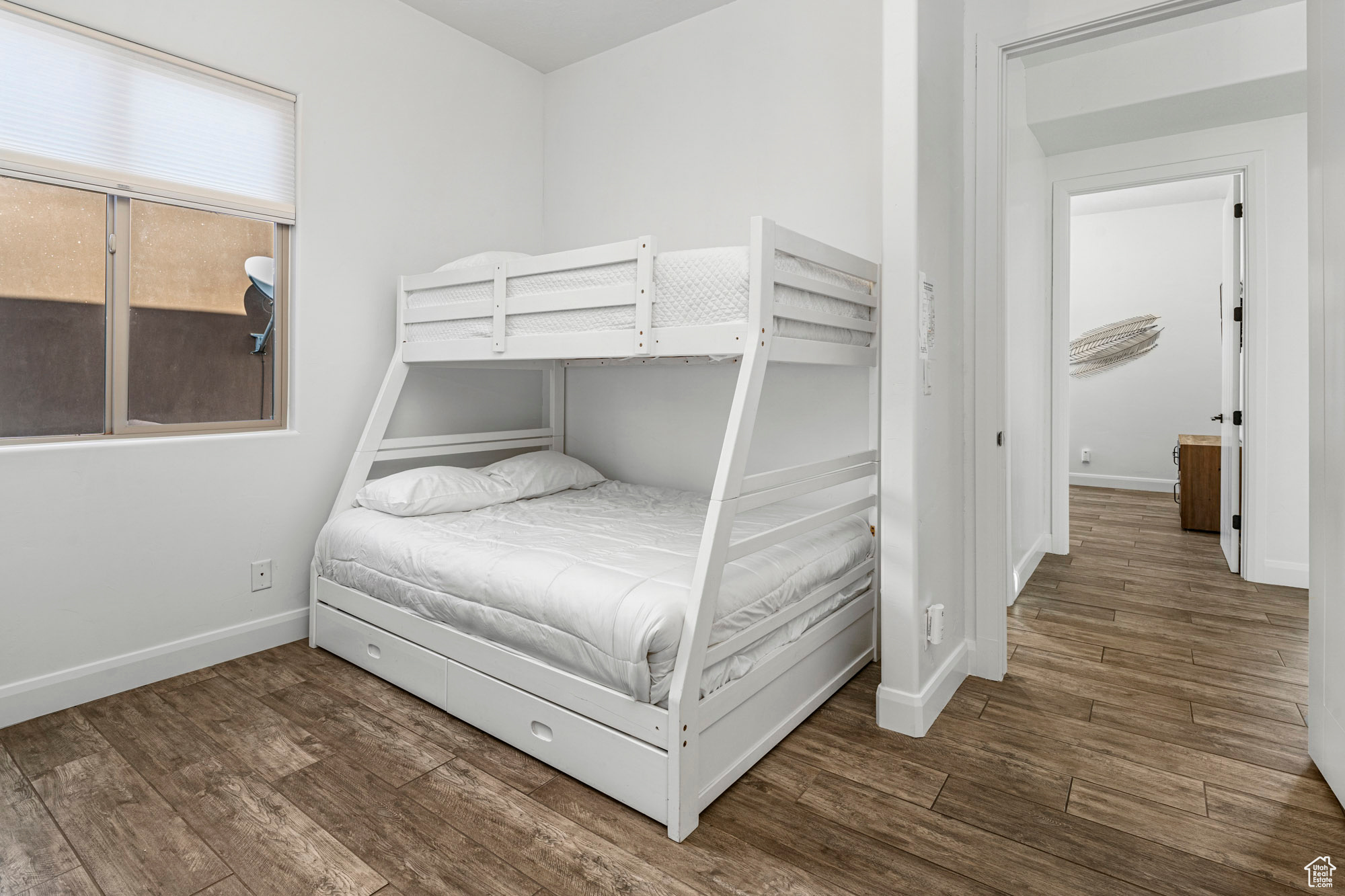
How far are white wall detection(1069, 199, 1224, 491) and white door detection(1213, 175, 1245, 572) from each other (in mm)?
2429

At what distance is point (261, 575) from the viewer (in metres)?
2.61

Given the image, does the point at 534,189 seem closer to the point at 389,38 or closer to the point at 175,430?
the point at 389,38

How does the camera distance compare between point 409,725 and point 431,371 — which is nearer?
point 409,725

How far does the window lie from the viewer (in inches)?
81.4

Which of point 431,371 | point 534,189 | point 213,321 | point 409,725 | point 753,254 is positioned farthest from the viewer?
point 534,189

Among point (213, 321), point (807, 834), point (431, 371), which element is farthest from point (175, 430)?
point (807, 834)

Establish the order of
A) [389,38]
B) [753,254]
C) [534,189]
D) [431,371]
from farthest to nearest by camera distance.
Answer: [534,189] → [431,371] → [389,38] → [753,254]

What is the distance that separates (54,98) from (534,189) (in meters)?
1.98

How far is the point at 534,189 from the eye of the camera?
3648 millimetres

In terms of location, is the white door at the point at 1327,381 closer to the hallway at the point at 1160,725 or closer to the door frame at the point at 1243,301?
the hallway at the point at 1160,725

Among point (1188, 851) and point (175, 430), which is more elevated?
point (175, 430)

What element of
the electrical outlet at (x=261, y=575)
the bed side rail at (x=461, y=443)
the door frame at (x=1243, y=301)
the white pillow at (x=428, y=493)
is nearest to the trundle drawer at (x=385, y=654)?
the electrical outlet at (x=261, y=575)

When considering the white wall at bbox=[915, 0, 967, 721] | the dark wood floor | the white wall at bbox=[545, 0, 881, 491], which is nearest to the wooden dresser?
the dark wood floor

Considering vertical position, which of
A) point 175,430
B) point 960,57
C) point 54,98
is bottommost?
point 175,430
